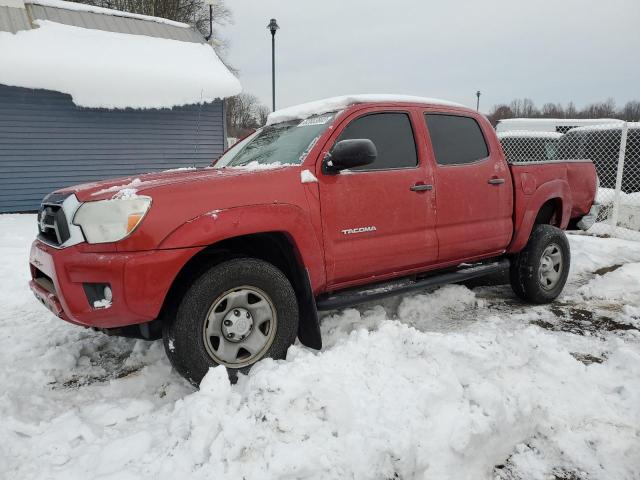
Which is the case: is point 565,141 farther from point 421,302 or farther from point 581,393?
point 581,393

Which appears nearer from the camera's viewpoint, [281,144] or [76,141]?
[281,144]

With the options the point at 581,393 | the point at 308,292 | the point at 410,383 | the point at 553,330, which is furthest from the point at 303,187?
the point at 553,330

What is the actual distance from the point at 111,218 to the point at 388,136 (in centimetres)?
207

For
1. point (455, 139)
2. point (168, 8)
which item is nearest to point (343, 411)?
point (455, 139)

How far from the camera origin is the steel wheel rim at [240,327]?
2.57 meters

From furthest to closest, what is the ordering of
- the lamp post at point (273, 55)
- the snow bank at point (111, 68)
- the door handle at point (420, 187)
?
the lamp post at point (273, 55), the snow bank at point (111, 68), the door handle at point (420, 187)

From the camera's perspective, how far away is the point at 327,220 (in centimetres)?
294

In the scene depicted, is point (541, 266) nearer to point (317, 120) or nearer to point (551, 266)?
point (551, 266)

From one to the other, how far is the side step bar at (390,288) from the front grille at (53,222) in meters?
1.61

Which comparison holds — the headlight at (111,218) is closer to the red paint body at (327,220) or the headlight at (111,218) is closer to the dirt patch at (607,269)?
the red paint body at (327,220)

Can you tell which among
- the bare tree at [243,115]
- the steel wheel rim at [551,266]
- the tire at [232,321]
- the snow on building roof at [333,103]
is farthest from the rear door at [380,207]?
the bare tree at [243,115]

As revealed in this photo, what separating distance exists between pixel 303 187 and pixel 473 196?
1.68 meters

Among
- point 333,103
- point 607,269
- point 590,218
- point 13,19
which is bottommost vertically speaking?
point 607,269

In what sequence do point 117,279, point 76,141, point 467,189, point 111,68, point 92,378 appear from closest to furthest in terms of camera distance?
1. point 117,279
2. point 92,378
3. point 467,189
4. point 111,68
5. point 76,141
